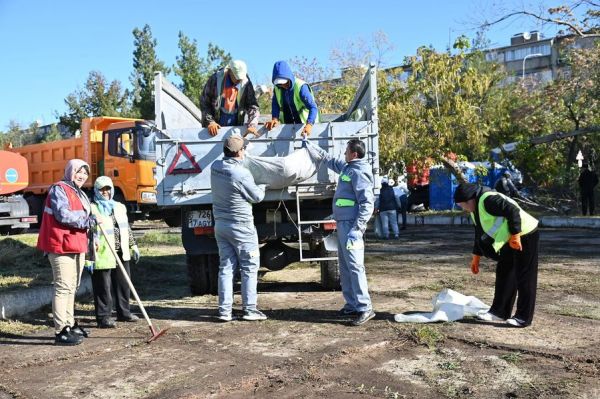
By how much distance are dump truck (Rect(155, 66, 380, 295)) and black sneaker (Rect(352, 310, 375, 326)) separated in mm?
1225

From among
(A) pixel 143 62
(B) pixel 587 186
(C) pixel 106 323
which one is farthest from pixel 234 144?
(A) pixel 143 62

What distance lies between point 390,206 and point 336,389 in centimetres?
1148

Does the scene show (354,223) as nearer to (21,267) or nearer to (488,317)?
(488,317)

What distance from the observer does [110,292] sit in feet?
21.7

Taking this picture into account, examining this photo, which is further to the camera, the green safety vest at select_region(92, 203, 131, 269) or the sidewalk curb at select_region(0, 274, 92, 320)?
the sidewalk curb at select_region(0, 274, 92, 320)

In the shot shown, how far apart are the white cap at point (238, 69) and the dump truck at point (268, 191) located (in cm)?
84

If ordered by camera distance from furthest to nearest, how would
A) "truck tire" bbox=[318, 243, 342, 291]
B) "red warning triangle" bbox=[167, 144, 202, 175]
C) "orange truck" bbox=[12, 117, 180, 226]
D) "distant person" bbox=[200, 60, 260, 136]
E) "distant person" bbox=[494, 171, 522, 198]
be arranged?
"distant person" bbox=[494, 171, 522, 198], "orange truck" bbox=[12, 117, 180, 226], "distant person" bbox=[200, 60, 260, 136], "truck tire" bbox=[318, 243, 342, 291], "red warning triangle" bbox=[167, 144, 202, 175]

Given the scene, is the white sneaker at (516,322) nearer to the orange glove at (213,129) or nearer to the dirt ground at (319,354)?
the dirt ground at (319,354)

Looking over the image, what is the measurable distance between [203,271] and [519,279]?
12.1 ft

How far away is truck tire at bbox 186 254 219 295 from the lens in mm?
7668

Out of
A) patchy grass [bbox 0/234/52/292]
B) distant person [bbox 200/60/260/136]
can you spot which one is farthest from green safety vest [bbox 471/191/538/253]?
patchy grass [bbox 0/234/52/292]

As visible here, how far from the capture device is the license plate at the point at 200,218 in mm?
7277

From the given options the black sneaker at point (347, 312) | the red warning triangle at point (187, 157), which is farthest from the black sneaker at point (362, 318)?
the red warning triangle at point (187, 157)

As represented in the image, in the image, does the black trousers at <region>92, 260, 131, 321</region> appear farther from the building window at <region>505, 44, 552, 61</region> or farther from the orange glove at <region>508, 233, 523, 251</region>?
the building window at <region>505, 44, 552, 61</region>
